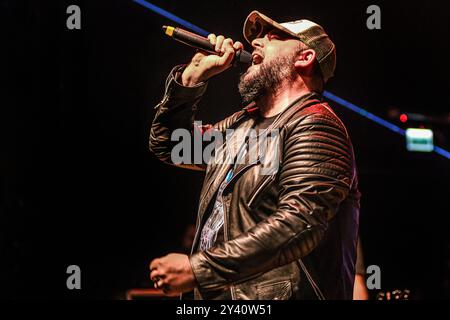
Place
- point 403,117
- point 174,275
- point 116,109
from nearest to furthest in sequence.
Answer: point 174,275
point 116,109
point 403,117

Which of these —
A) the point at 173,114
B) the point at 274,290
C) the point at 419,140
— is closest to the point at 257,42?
the point at 173,114

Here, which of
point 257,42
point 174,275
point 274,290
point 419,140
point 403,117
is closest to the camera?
point 174,275

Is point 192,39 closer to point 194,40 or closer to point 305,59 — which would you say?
point 194,40

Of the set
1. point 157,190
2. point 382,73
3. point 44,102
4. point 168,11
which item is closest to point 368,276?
point 382,73

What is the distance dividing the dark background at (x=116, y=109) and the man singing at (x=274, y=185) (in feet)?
1.98

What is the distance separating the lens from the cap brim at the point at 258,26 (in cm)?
197

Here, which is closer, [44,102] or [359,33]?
[359,33]

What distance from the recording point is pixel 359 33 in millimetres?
2689

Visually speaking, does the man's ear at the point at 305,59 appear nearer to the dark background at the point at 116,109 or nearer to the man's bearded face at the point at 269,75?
the man's bearded face at the point at 269,75

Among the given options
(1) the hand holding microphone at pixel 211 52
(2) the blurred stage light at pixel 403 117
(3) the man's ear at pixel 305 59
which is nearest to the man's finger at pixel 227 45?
(1) the hand holding microphone at pixel 211 52

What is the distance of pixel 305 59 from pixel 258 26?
0.72 ft

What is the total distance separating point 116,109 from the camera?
3148 millimetres
